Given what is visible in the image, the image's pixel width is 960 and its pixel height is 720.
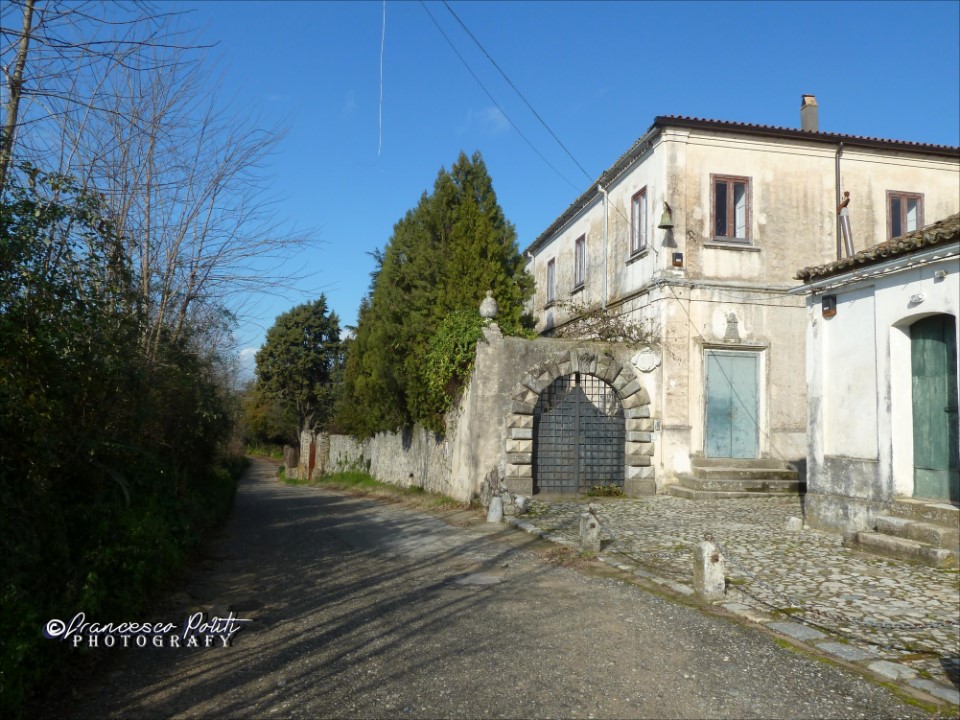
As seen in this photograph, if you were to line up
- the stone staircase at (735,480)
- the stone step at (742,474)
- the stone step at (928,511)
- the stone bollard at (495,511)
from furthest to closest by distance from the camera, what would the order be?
1. the stone step at (742,474)
2. the stone staircase at (735,480)
3. the stone bollard at (495,511)
4. the stone step at (928,511)

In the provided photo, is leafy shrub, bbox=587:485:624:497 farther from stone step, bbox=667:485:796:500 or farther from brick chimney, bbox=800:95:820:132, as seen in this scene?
brick chimney, bbox=800:95:820:132

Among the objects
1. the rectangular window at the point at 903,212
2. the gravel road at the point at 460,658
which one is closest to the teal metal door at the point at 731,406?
the rectangular window at the point at 903,212

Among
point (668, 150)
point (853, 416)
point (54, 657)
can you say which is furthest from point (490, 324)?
point (54, 657)

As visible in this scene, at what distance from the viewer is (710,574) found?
6.27m

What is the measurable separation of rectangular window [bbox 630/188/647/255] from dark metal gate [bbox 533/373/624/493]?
3238 mm

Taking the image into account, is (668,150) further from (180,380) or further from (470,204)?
(180,380)

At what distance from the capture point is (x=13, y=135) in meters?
4.39

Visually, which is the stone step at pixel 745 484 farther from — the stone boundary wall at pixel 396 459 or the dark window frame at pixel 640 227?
the dark window frame at pixel 640 227

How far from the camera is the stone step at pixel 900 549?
751cm

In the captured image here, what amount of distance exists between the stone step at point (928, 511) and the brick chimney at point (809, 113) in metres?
10.5

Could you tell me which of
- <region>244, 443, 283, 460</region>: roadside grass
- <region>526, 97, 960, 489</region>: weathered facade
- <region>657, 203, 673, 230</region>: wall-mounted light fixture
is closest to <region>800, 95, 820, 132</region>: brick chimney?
<region>526, 97, 960, 489</region>: weathered facade

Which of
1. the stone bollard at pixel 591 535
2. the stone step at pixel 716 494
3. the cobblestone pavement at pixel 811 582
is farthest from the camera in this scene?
the stone step at pixel 716 494

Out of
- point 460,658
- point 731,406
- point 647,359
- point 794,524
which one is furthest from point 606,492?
point 460,658

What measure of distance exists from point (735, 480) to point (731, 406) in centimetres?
162
